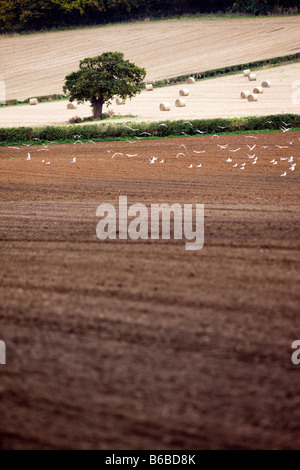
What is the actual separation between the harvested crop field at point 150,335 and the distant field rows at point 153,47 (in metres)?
51.2

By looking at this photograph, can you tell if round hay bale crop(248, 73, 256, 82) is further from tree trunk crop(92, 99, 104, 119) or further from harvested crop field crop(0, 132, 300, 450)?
harvested crop field crop(0, 132, 300, 450)

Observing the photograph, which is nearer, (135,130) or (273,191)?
(273,191)

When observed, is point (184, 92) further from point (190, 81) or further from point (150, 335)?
point (150, 335)

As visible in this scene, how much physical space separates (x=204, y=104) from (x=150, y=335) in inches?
1570

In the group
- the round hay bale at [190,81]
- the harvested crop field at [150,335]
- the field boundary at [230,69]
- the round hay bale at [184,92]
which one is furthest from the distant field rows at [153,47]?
the harvested crop field at [150,335]

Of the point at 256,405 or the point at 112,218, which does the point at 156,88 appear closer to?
the point at 112,218

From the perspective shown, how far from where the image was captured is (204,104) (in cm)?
4391

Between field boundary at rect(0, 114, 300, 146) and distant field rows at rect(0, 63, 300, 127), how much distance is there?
152 inches

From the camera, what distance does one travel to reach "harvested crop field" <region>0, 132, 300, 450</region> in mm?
4441

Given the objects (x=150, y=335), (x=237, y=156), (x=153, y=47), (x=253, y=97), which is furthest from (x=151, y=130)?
(x=153, y=47)

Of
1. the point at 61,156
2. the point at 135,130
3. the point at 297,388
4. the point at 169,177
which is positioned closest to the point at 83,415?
the point at 297,388

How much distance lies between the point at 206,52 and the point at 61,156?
43970 millimetres

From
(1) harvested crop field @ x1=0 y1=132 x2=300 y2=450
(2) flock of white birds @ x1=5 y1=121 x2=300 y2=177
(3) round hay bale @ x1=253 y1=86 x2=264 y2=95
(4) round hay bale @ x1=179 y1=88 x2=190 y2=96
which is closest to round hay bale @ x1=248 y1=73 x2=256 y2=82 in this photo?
(4) round hay bale @ x1=179 y1=88 x2=190 y2=96

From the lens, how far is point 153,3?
78188 mm
